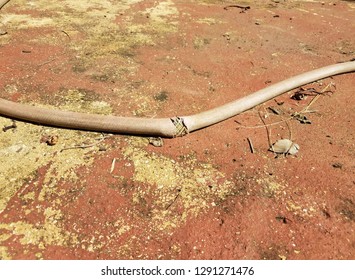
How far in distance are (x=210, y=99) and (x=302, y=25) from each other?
3.17 m

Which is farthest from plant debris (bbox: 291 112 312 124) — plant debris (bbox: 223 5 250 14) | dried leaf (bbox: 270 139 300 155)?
plant debris (bbox: 223 5 250 14)

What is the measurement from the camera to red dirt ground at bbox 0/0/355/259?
97.7 inches

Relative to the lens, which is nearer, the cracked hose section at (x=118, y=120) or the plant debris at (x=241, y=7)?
the cracked hose section at (x=118, y=120)

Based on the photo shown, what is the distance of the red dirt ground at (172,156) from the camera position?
2.48 meters

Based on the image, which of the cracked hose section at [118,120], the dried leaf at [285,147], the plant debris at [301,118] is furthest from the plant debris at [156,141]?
the plant debris at [301,118]

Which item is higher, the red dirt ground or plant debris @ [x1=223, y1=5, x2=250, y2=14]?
plant debris @ [x1=223, y1=5, x2=250, y2=14]

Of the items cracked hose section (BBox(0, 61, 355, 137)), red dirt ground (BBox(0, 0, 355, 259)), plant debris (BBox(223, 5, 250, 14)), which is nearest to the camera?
red dirt ground (BBox(0, 0, 355, 259))

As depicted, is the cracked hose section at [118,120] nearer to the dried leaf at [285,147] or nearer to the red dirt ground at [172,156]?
the red dirt ground at [172,156]

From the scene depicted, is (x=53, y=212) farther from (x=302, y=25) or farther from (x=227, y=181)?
(x=302, y=25)

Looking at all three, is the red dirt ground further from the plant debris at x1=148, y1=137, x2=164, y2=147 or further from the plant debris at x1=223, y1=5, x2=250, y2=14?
the plant debris at x1=223, y1=5, x2=250, y2=14

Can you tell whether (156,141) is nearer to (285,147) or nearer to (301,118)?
(285,147)

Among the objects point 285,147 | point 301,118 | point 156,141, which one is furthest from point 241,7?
point 156,141

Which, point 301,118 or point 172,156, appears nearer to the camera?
point 172,156

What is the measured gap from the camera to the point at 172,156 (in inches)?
124
